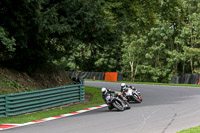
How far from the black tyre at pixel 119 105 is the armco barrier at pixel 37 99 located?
3637 mm

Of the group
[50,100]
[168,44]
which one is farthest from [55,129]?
[168,44]

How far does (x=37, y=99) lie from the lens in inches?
618

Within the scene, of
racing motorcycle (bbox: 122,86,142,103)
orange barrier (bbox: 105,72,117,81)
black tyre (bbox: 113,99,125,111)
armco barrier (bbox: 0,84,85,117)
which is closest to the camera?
armco barrier (bbox: 0,84,85,117)

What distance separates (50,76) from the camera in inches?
947

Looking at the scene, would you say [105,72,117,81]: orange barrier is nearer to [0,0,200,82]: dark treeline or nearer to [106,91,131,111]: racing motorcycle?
[0,0,200,82]: dark treeline

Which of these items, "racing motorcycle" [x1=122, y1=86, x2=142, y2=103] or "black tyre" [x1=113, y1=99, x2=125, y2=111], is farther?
"racing motorcycle" [x1=122, y1=86, x2=142, y2=103]

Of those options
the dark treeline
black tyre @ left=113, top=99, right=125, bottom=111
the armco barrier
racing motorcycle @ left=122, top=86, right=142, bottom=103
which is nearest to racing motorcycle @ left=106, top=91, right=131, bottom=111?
black tyre @ left=113, top=99, right=125, bottom=111

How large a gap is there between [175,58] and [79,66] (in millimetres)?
20449

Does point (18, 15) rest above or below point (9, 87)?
above

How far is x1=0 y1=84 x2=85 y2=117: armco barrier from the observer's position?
46.1 feet

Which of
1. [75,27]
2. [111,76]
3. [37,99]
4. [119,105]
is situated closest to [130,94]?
[119,105]

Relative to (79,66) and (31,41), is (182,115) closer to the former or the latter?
(31,41)

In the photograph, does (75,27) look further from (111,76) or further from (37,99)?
(111,76)

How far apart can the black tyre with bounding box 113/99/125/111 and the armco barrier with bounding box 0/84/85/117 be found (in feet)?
11.9
